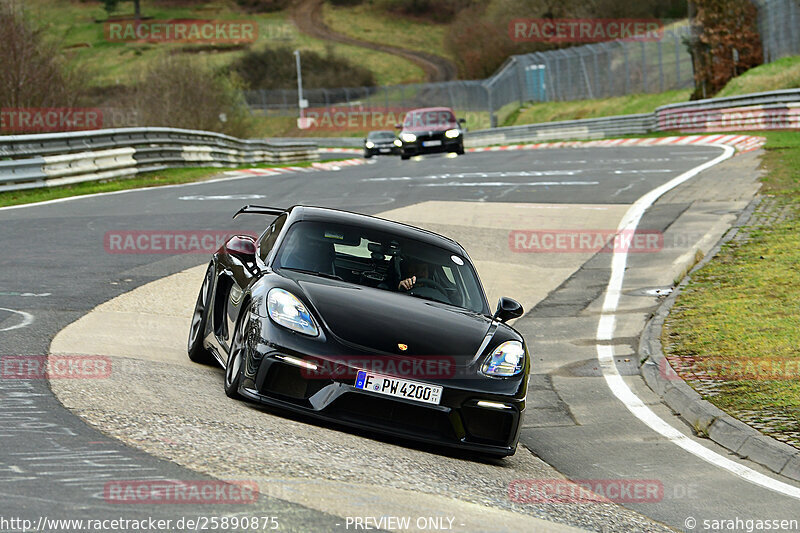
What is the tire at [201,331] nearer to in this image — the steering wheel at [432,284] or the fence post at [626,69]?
the steering wheel at [432,284]

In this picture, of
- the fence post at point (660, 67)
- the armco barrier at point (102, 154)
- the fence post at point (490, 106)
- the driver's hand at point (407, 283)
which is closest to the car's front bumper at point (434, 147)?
the armco barrier at point (102, 154)

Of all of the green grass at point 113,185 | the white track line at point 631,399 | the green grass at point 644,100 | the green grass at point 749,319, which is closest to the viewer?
the white track line at point 631,399

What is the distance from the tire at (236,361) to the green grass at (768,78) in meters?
39.7

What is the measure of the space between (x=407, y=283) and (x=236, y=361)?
1.49m

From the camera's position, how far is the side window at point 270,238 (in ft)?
26.8

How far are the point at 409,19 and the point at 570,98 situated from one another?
81244 millimetres

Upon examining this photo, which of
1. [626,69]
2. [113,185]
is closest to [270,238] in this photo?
[113,185]

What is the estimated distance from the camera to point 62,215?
17891mm

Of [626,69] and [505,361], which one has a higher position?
[626,69]

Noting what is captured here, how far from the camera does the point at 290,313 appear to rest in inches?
274

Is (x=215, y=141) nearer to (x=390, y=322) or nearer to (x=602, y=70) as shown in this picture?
(x=390, y=322)

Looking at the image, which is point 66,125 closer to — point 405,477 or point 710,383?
point 710,383

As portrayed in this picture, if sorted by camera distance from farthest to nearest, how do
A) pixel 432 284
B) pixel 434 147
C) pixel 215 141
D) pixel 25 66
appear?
pixel 434 147 → pixel 215 141 → pixel 25 66 → pixel 432 284

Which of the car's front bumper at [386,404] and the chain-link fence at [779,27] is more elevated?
the chain-link fence at [779,27]
